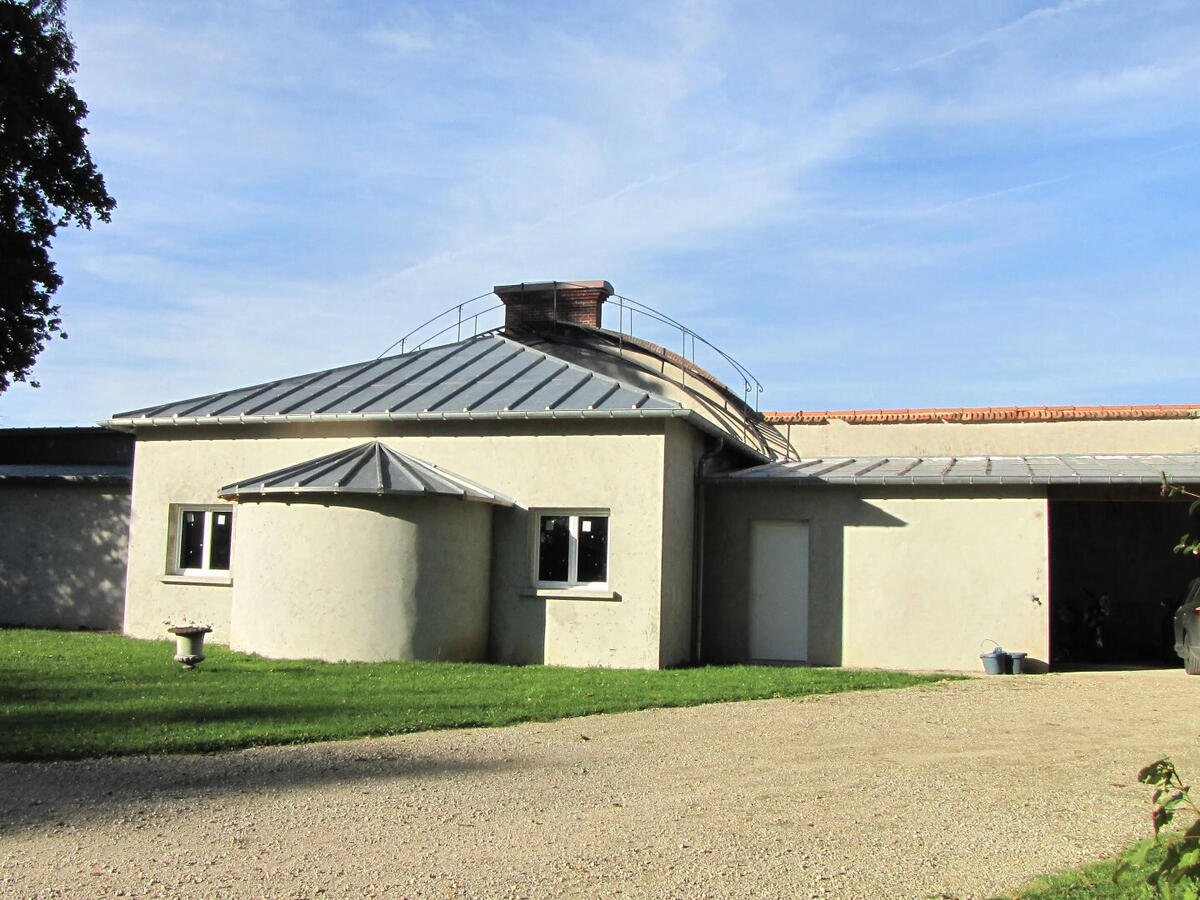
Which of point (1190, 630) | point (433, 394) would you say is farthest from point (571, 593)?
point (1190, 630)

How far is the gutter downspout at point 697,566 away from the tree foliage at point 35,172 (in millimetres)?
→ 14350

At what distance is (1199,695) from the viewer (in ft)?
→ 42.7

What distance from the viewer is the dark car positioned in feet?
50.2

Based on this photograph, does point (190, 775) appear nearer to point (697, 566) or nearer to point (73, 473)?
point (697, 566)

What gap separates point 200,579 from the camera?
673 inches

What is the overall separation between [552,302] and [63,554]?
1004 cm

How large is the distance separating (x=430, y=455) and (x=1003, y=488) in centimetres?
800

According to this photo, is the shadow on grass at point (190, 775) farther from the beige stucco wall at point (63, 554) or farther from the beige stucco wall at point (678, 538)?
the beige stucco wall at point (63, 554)

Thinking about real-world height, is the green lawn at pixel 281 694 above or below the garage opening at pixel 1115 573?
below

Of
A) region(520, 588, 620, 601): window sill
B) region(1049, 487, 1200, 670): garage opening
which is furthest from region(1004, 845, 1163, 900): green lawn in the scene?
region(1049, 487, 1200, 670): garage opening

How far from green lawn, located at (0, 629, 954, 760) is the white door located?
1.66 meters

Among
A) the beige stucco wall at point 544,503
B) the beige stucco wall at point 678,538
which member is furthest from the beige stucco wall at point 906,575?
the beige stucco wall at point 544,503

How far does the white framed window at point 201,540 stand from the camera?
17297 millimetres

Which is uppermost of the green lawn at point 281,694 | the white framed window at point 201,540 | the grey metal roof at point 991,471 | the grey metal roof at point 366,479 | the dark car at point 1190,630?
the grey metal roof at point 991,471
